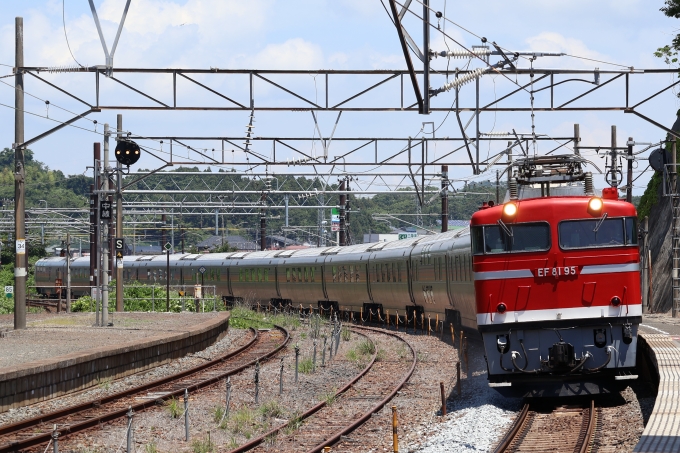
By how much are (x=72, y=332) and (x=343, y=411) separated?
526 inches

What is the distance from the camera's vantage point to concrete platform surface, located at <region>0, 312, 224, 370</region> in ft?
66.9

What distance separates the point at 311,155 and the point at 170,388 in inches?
572

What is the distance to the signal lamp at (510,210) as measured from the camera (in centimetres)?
1465

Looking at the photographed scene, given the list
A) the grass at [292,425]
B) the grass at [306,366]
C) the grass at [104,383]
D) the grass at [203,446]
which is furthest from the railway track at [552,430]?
the grass at [104,383]

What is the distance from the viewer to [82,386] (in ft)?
58.7

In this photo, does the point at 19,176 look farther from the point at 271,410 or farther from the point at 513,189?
Answer: the point at 513,189

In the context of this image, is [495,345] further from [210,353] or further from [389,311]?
[389,311]

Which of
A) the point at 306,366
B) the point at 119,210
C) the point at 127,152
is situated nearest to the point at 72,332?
the point at 127,152

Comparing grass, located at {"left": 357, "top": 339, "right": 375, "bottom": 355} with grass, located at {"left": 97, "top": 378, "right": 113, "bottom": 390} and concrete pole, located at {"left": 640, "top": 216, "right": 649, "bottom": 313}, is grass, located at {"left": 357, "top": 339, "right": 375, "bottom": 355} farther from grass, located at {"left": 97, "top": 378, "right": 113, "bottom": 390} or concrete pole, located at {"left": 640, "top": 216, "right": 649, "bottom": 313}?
concrete pole, located at {"left": 640, "top": 216, "right": 649, "bottom": 313}

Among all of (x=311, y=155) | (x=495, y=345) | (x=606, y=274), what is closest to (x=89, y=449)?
(x=495, y=345)

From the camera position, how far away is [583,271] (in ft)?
46.9

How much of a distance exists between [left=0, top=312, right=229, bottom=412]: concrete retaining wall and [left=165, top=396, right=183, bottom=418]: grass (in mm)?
2025

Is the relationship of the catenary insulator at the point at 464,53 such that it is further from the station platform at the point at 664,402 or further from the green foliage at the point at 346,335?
the green foliage at the point at 346,335

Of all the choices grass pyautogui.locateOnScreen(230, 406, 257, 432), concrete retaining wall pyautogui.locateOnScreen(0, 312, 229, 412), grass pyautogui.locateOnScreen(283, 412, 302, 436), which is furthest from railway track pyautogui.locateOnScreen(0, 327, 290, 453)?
grass pyautogui.locateOnScreen(283, 412, 302, 436)
